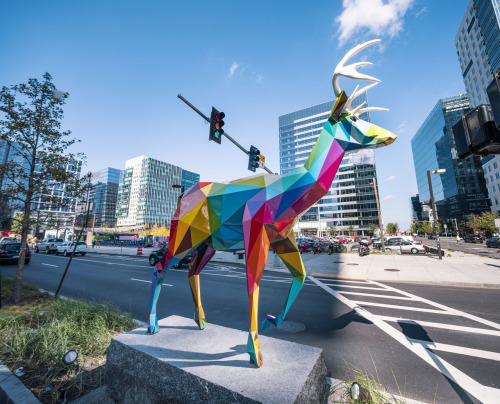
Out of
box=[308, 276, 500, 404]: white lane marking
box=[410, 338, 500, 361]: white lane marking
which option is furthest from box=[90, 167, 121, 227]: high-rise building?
box=[410, 338, 500, 361]: white lane marking

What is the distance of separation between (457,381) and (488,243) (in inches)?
1535

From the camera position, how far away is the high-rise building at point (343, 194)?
80875mm

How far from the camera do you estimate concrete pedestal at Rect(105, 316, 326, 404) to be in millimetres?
2037

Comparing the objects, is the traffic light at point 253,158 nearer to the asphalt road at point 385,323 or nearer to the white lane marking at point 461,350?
the asphalt road at point 385,323

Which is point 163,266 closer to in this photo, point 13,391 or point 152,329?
point 152,329

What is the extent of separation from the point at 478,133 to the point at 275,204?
101 inches

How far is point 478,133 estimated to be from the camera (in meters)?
2.60

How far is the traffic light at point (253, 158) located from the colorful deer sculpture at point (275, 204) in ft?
17.3

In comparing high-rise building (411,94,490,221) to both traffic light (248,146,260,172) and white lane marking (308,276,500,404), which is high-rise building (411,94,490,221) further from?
white lane marking (308,276,500,404)

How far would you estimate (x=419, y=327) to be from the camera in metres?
5.02

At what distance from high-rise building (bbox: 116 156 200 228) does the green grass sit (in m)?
100

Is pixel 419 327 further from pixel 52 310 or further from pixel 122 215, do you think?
pixel 122 215

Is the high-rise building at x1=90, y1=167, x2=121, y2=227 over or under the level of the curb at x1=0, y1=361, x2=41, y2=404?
over

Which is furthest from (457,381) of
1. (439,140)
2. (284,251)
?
(439,140)
